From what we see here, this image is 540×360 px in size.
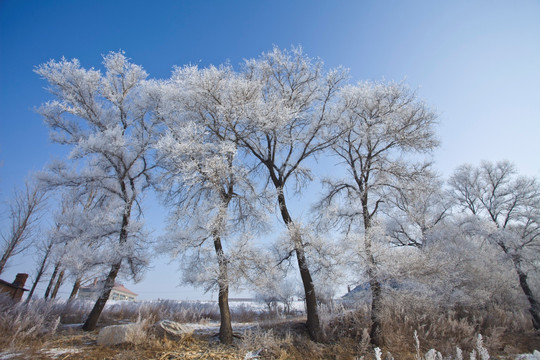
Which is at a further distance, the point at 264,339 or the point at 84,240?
the point at 84,240

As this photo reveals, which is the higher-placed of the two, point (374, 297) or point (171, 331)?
point (374, 297)

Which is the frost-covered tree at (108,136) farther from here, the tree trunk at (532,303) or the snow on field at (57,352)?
the tree trunk at (532,303)

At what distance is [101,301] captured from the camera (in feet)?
30.3

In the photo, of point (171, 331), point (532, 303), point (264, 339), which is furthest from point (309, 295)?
point (532, 303)

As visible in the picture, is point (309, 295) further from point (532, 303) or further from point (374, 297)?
point (532, 303)

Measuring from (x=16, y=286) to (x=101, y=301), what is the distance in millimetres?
9258

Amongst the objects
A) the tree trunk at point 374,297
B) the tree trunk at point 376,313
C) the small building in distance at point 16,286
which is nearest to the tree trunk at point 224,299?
the tree trunk at point 374,297

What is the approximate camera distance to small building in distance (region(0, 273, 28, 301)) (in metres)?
13.4

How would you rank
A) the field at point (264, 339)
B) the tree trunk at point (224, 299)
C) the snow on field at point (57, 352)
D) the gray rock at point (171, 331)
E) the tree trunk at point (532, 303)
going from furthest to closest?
1. the tree trunk at point (532, 303)
2. the tree trunk at point (224, 299)
3. the gray rock at point (171, 331)
4. the field at point (264, 339)
5. the snow on field at point (57, 352)

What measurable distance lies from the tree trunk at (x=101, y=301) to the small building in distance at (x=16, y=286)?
8182mm

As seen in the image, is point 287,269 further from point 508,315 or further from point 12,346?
point 508,315

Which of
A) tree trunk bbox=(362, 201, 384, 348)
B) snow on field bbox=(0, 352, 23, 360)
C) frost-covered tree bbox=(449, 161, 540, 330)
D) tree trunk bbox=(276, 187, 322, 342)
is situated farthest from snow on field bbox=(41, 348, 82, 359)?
frost-covered tree bbox=(449, 161, 540, 330)

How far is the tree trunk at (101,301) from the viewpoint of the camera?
29.2 ft

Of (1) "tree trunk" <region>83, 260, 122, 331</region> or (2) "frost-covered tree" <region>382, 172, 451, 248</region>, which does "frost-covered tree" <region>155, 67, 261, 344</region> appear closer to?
(1) "tree trunk" <region>83, 260, 122, 331</region>
